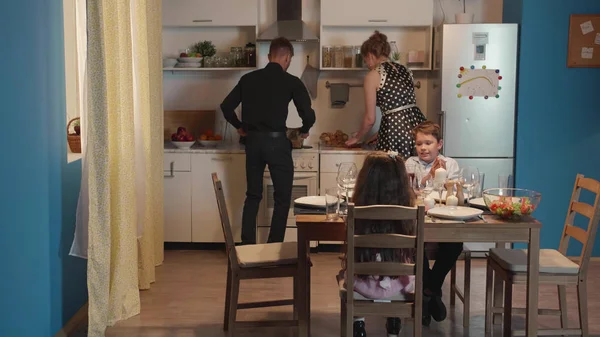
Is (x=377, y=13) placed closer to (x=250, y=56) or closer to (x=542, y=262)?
(x=250, y=56)

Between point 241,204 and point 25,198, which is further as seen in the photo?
point 241,204

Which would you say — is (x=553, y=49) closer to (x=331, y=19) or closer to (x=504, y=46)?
(x=504, y=46)

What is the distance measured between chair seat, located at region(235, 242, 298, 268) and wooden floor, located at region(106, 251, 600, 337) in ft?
1.66

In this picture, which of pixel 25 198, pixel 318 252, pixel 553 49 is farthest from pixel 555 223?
pixel 25 198

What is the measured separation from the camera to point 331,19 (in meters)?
6.18

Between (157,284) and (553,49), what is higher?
(553,49)

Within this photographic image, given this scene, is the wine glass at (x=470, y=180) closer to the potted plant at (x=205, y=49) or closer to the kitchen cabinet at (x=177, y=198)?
the kitchen cabinet at (x=177, y=198)

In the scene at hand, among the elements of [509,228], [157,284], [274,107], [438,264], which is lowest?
[157,284]

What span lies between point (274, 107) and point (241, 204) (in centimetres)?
94

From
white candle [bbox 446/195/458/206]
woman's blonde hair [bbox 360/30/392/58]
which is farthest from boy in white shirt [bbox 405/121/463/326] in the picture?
woman's blonde hair [bbox 360/30/392/58]

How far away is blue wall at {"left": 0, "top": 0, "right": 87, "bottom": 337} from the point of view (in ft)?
10.6

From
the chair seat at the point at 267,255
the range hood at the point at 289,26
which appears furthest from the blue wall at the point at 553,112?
the chair seat at the point at 267,255

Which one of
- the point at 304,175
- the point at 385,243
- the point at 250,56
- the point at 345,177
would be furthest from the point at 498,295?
the point at 250,56

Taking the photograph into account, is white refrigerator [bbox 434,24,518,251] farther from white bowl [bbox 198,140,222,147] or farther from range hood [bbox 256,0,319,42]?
white bowl [bbox 198,140,222,147]
